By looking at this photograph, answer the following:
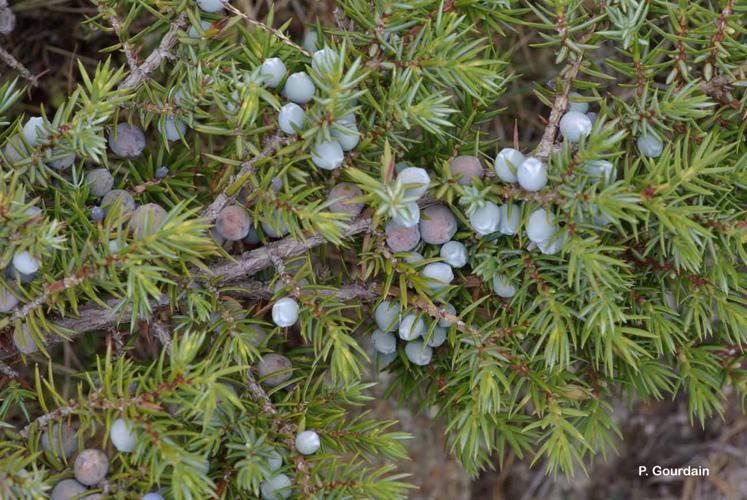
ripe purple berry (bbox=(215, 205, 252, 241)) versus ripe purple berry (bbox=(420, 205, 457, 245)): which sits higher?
ripe purple berry (bbox=(215, 205, 252, 241))

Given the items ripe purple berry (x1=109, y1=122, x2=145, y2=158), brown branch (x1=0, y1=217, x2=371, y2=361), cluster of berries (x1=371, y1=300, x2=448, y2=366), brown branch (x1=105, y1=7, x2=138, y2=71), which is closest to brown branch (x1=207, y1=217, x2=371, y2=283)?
brown branch (x1=0, y1=217, x2=371, y2=361)

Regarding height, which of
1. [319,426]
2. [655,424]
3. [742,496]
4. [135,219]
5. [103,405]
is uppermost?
[135,219]

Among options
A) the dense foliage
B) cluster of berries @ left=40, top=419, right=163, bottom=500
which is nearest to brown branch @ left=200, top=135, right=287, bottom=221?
the dense foliage

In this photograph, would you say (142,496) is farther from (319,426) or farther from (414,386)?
(414,386)

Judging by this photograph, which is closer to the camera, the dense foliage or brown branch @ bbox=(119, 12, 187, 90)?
the dense foliage

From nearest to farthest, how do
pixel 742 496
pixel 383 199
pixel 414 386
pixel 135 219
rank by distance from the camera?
pixel 383 199 < pixel 135 219 < pixel 414 386 < pixel 742 496

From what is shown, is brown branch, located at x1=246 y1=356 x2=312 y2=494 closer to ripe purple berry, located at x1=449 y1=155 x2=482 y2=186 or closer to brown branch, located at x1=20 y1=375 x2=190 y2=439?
brown branch, located at x1=20 y1=375 x2=190 y2=439

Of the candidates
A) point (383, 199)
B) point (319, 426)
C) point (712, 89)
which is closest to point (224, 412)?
point (319, 426)

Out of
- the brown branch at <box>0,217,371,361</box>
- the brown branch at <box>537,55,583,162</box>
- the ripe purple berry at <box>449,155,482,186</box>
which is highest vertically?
the brown branch at <box>537,55,583,162</box>
